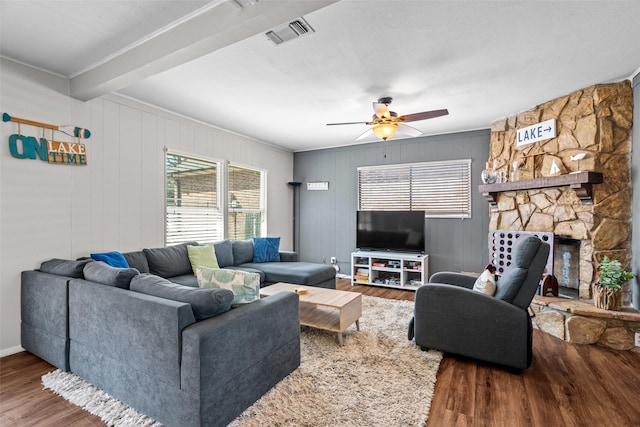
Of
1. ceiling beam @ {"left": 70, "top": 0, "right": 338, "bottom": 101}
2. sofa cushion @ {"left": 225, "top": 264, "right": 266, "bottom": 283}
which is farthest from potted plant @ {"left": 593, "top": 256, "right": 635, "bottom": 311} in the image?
sofa cushion @ {"left": 225, "top": 264, "right": 266, "bottom": 283}

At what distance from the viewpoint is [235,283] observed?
6.65 ft

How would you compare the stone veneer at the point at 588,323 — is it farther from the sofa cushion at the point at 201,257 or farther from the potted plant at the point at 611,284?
the sofa cushion at the point at 201,257

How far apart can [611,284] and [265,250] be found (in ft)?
13.3

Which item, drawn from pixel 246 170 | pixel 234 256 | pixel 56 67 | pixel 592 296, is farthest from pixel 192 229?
pixel 592 296

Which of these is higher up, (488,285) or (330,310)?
(488,285)

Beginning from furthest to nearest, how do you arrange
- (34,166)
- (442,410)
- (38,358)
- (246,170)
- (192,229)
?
(246,170) → (192,229) → (34,166) → (38,358) → (442,410)

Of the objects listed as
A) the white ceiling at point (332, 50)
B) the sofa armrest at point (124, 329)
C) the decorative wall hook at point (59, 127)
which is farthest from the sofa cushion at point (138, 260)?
the white ceiling at point (332, 50)

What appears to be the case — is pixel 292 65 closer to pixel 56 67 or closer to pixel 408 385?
pixel 56 67

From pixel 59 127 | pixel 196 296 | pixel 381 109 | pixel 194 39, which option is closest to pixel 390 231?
pixel 381 109

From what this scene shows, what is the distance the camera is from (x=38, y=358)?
2.61 meters

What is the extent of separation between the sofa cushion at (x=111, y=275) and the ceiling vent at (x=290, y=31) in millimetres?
1960

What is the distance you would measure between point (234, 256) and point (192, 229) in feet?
2.35

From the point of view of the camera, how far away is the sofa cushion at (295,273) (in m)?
3.88

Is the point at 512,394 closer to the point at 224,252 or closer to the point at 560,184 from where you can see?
the point at 560,184
